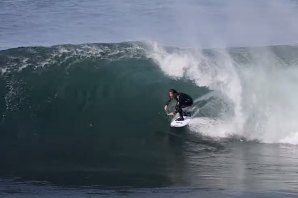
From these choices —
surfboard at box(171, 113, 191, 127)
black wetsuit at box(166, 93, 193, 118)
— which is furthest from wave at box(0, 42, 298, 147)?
black wetsuit at box(166, 93, 193, 118)

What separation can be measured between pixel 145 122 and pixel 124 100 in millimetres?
1432

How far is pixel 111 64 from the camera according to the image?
2214 cm

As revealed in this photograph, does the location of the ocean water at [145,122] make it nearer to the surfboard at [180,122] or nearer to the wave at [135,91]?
the wave at [135,91]

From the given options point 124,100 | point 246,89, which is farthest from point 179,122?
point 246,89

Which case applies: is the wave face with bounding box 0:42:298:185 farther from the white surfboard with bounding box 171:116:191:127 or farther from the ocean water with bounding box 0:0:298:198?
the white surfboard with bounding box 171:116:191:127

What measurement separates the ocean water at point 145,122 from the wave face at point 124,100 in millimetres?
29

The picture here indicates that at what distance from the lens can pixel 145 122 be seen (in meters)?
19.4

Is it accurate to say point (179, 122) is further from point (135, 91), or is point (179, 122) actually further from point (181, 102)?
point (135, 91)

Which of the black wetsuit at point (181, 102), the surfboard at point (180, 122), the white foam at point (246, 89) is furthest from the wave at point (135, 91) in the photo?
the black wetsuit at point (181, 102)

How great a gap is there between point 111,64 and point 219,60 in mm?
3232

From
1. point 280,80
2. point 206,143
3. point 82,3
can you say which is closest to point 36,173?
point 206,143

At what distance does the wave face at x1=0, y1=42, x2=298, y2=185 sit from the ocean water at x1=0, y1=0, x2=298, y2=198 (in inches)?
1.2

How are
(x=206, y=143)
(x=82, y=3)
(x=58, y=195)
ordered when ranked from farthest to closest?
(x=82, y=3)
(x=206, y=143)
(x=58, y=195)

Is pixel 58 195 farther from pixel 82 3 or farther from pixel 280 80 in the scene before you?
pixel 82 3
